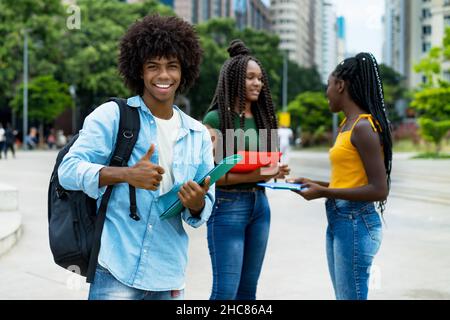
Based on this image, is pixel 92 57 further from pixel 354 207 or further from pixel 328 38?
pixel 328 38

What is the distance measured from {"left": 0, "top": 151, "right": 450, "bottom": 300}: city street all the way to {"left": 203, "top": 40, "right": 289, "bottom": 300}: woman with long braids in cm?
155

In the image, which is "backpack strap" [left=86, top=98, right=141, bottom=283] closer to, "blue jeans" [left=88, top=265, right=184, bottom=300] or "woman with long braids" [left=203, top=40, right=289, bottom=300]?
"blue jeans" [left=88, top=265, right=184, bottom=300]

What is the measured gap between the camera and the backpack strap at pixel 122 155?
2312 mm

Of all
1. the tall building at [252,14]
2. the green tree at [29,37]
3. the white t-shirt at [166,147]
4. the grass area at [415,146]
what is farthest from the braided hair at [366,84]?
the tall building at [252,14]

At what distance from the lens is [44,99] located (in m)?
37.2

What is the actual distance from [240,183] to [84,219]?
4.23 ft

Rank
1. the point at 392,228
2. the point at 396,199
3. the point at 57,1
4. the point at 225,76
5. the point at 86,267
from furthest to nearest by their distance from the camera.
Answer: the point at 57,1
the point at 396,199
the point at 392,228
the point at 225,76
the point at 86,267

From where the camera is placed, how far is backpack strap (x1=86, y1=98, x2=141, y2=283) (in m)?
2.31

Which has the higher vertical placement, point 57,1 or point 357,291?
point 57,1

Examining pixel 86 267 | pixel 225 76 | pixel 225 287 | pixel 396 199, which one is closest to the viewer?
pixel 86 267
